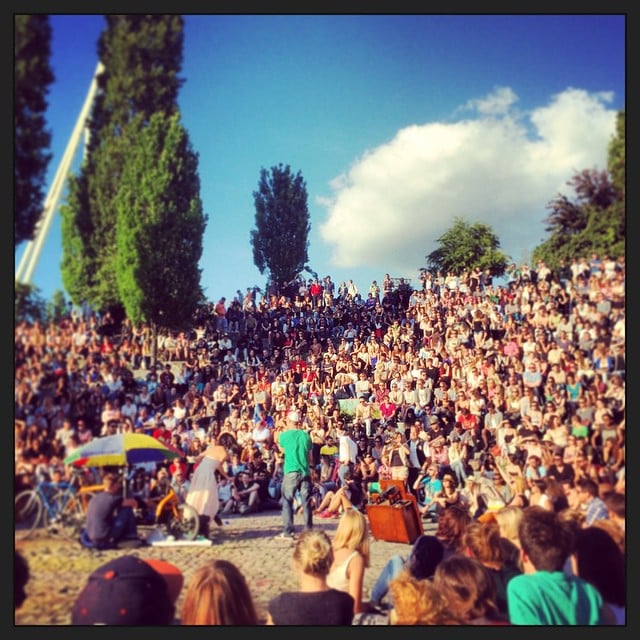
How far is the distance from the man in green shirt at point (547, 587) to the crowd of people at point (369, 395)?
0.85 metres

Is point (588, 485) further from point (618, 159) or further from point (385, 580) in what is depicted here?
point (618, 159)

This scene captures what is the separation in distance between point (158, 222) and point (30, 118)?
172cm

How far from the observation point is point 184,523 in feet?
20.6

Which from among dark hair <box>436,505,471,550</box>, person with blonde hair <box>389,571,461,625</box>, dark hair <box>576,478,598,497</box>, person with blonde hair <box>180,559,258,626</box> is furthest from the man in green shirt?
person with blonde hair <box>180,559,258,626</box>

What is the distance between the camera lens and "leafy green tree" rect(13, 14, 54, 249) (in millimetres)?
6410

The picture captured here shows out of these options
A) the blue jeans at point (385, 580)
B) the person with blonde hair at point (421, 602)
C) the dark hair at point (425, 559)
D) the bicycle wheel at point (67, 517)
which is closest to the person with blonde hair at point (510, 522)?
the dark hair at point (425, 559)

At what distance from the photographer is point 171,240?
6742 millimetres

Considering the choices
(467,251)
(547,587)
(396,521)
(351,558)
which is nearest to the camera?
(547,587)

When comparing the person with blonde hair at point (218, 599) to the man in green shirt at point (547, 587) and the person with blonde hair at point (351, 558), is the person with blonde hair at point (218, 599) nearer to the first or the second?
the person with blonde hair at point (351, 558)

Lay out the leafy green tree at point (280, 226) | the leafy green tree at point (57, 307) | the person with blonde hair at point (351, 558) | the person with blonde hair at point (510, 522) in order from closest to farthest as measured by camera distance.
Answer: the person with blonde hair at point (351, 558), the person with blonde hair at point (510, 522), the leafy green tree at point (57, 307), the leafy green tree at point (280, 226)

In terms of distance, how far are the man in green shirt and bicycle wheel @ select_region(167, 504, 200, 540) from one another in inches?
123

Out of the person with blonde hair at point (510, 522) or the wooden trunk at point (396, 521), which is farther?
the wooden trunk at point (396, 521)

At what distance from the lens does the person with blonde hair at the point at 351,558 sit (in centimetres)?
508

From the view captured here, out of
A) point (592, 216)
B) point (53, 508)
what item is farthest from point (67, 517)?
point (592, 216)
